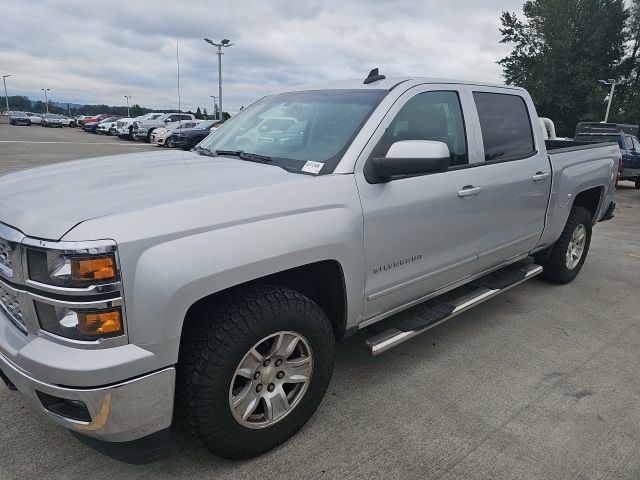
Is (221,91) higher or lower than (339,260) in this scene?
higher

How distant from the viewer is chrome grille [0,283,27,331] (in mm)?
1958

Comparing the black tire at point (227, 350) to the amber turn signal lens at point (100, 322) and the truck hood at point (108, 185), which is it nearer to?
the amber turn signal lens at point (100, 322)

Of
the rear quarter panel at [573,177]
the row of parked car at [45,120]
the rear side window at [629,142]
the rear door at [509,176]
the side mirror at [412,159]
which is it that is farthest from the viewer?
the row of parked car at [45,120]

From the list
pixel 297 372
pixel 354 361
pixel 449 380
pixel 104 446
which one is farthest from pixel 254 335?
pixel 449 380

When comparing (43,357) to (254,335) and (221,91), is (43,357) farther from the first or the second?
(221,91)

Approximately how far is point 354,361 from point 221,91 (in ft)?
96.9

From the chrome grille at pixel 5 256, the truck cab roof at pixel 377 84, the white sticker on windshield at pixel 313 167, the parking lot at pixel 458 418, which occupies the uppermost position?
the truck cab roof at pixel 377 84

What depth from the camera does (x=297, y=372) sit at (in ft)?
7.93

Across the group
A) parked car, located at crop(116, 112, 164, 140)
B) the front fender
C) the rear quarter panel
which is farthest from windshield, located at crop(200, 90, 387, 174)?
parked car, located at crop(116, 112, 164, 140)

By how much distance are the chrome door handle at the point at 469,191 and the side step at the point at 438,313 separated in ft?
2.54

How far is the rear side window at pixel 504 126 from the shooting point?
3533mm

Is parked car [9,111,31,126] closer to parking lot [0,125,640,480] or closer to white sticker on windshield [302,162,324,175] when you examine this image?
parking lot [0,125,640,480]

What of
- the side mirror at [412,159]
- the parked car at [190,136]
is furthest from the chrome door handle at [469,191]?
the parked car at [190,136]

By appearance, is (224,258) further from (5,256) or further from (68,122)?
(68,122)
